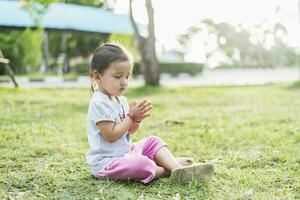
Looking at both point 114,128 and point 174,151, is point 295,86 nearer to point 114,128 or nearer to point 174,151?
point 174,151

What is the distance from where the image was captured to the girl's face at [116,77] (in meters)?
3.44

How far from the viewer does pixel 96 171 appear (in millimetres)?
3562

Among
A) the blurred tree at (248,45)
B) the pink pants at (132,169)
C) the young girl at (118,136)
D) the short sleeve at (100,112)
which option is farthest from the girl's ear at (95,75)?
the blurred tree at (248,45)

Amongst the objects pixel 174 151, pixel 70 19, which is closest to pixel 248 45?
pixel 70 19

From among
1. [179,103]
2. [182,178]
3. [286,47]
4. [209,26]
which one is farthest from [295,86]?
[286,47]

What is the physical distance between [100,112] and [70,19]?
21075 millimetres

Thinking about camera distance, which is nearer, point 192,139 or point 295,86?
point 192,139

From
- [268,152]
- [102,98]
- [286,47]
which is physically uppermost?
[102,98]

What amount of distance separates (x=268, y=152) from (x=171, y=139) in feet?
3.90

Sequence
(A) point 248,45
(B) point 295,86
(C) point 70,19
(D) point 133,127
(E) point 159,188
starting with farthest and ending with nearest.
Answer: (A) point 248,45, (C) point 70,19, (B) point 295,86, (D) point 133,127, (E) point 159,188

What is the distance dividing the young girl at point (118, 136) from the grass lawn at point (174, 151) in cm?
9

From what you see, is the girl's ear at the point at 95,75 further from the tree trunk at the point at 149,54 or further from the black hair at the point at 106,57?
the tree trunk at the point at 149,54

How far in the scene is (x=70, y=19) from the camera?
23922 millimetres

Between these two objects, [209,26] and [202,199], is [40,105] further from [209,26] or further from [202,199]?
[209,26]
